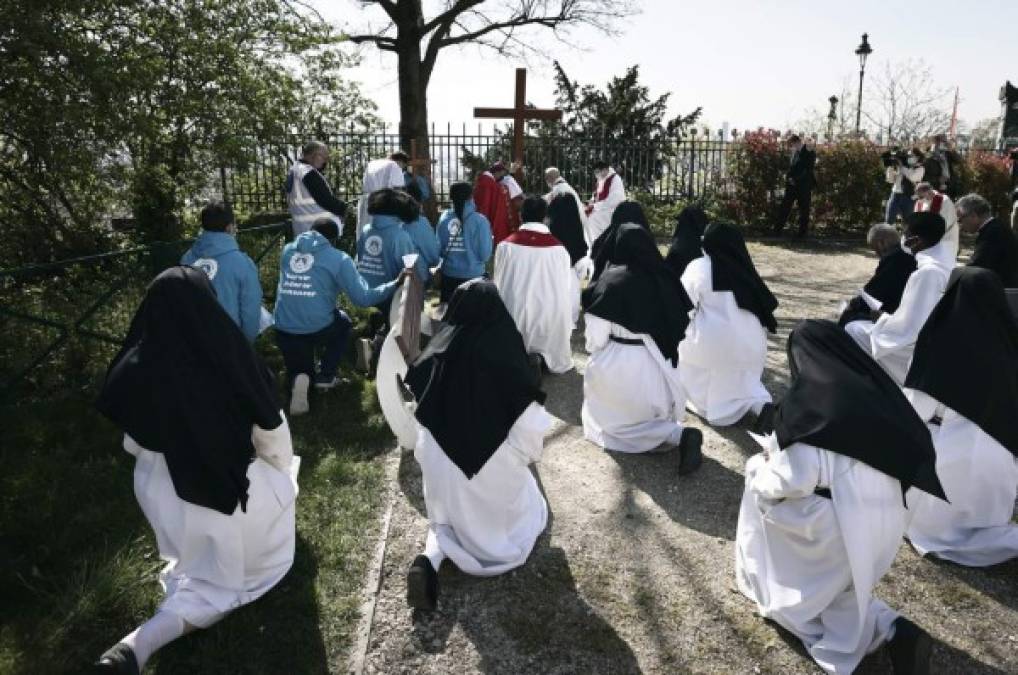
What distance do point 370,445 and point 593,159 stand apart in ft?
42.0

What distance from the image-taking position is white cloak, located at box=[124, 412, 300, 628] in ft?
11.4

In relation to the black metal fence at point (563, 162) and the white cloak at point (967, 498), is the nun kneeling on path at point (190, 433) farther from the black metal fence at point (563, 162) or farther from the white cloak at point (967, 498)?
the black metal fence at point (563, 162)

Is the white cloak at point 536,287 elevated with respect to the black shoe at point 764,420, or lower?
elevated

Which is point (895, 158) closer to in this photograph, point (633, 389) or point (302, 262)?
point (633, 389)

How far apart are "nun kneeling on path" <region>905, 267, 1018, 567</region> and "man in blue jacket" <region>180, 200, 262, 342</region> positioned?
4556 millimetres

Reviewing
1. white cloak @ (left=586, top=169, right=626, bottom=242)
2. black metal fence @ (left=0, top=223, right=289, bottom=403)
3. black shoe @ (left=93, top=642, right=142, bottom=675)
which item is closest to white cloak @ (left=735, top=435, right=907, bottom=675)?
black shoe @ (left=93, top=642, right=142, bottom=675)

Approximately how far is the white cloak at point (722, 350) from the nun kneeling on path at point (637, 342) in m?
0.53

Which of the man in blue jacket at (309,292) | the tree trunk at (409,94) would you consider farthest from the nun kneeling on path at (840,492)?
the tree trunk at (409,94)

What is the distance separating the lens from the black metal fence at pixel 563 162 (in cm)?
1565

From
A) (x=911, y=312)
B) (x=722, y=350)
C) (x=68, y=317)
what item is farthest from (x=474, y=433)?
(x=68, y=317)

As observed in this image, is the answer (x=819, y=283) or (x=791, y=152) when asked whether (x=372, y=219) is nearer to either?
(x=819, y=283)

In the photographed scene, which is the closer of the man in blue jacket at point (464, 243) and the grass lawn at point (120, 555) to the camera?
the grass lawn at point (120, 555)

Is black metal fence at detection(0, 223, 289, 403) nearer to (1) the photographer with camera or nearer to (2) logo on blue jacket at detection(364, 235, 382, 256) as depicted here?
(2) logo on blue jacket at detection(364, 235, 382, 256)

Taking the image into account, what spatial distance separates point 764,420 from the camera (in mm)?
5820
